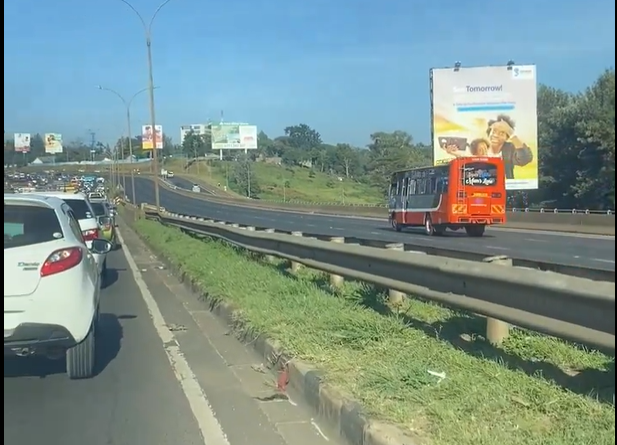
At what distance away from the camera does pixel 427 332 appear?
7945 mm

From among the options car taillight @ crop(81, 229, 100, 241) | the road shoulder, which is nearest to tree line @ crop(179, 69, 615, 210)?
the road shoulder

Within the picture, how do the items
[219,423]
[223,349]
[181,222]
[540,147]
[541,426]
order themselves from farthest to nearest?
[540,147], [181,222], [223,349], [219,423], [541,426]

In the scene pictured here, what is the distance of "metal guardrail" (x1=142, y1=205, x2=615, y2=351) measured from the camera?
5.20 meters

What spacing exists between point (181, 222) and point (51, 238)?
77.2ft

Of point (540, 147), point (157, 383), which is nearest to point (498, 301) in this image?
point (157, 383)

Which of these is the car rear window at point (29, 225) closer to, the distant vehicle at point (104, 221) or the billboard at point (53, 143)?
the distant vehicle at point (104, 221)

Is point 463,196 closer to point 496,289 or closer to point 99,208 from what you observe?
point 99,208

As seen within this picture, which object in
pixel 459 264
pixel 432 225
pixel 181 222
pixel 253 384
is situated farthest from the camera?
pixel 432 225

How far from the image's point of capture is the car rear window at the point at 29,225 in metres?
7.34

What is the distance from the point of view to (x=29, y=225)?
24.7 feet

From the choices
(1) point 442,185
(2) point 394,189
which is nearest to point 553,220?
(1) point 442,185

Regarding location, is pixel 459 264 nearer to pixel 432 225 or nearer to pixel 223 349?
pixel 223 349

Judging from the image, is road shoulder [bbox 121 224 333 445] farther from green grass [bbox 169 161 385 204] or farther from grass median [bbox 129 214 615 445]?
green grass [bbox 169 161 385 204]

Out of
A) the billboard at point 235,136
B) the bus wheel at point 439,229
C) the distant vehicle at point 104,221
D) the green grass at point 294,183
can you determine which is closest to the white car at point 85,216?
the distant vehicle at point 104,221
